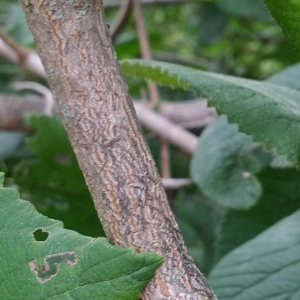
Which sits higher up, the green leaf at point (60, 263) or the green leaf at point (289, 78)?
the green leaf at point (289, 78)

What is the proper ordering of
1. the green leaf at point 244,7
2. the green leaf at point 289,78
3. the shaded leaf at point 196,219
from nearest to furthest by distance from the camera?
the green leaf at point 289,78 < the shaded leaf at point 196,219 < the green leaf at point 244,7

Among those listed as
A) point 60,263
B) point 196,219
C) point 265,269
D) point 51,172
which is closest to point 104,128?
point 60,263

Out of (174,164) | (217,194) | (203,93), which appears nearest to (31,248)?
(203,93)

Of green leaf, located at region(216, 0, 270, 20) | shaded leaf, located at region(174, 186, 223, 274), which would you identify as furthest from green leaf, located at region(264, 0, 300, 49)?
green leaf, located at region(216, 0, 270, 20)

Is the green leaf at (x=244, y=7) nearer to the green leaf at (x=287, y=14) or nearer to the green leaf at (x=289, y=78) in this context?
the green leaf at (x=289, y=78)

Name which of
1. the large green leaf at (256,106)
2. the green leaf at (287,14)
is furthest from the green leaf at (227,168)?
the green leaf at (287,14)
